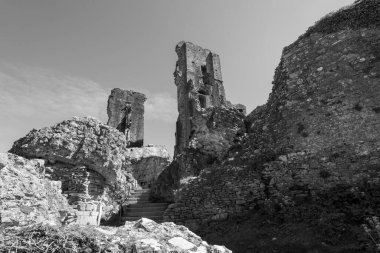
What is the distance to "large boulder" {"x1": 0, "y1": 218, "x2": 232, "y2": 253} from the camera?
2.25 metres

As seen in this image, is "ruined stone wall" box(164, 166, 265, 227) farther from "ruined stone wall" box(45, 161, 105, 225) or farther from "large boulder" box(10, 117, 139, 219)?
"large boulder" box(10, 117, 139, 219)

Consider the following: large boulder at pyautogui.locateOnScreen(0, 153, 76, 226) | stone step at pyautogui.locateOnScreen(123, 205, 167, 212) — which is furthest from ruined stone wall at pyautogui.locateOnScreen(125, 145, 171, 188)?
large boulder at pyautogui.locateOnScreen(0, 153, 76, 226)

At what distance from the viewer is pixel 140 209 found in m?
11.3

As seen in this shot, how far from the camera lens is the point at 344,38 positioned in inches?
383

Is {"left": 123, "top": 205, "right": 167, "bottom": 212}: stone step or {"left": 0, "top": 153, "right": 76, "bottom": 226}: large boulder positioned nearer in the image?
{"left": 0, "top": 153, "right": 76, "bottom": 226}: large boulder

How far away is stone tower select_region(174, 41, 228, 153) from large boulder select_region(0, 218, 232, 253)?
1104 inches

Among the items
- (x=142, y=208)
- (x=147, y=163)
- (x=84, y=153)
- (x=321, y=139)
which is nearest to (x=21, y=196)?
(x=84, y=153)

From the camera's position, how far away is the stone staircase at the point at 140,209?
10.4 m

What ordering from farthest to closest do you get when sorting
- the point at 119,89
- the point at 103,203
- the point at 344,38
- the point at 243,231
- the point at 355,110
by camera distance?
the point at 119,89 → the point at 103,203 → the point at 344,38 → the point at 355,110 → the point at 243,231

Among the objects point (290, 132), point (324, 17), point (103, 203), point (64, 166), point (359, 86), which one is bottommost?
point (103, 203)

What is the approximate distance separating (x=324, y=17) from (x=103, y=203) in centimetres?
1133

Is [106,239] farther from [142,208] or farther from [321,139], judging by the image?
[142,208]

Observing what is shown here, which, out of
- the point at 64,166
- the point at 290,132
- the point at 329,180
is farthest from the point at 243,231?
the point at 64,166

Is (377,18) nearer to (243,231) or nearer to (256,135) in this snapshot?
(256,135)
